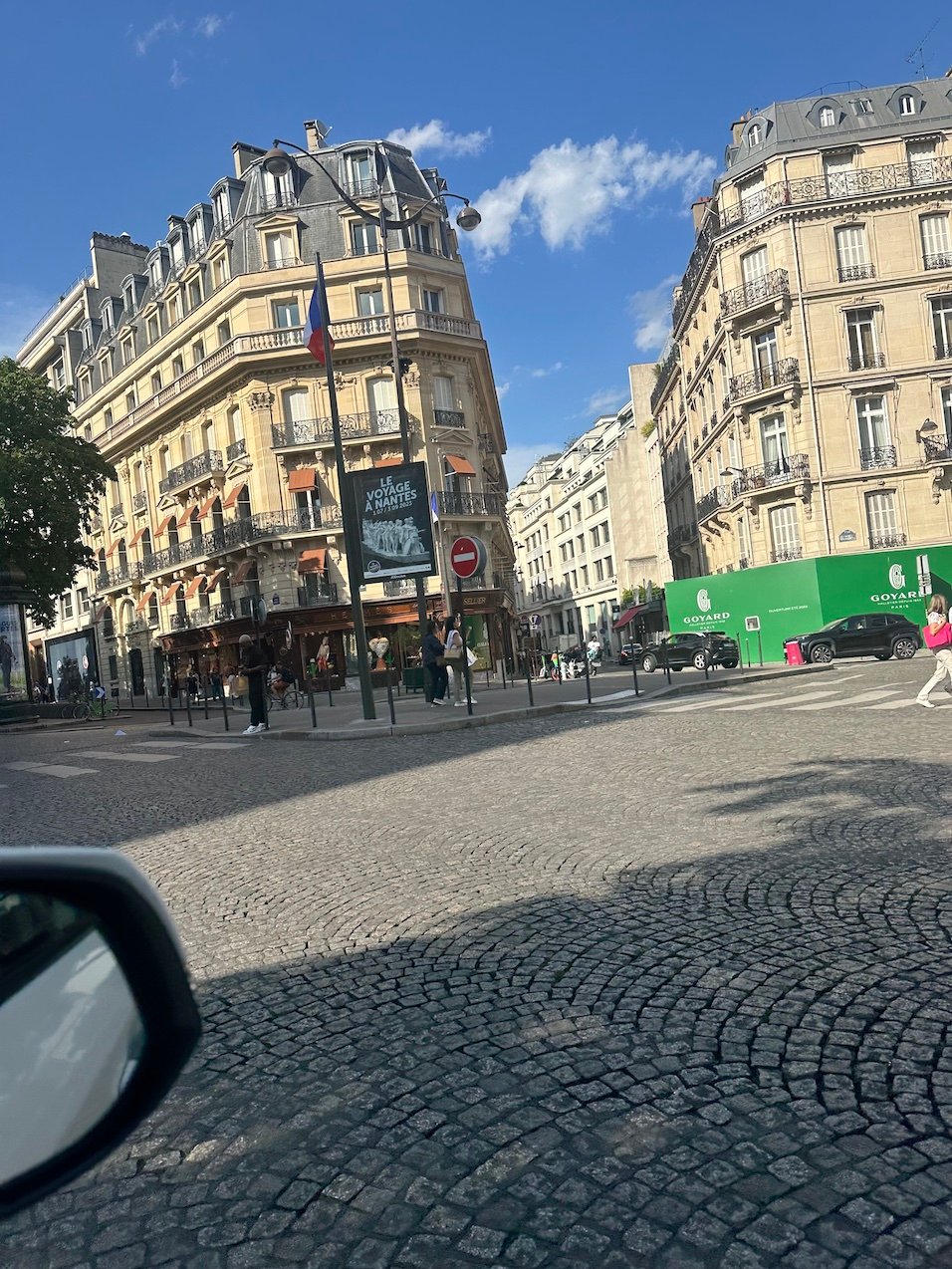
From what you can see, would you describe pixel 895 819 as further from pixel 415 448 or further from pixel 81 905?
pixel 415 448

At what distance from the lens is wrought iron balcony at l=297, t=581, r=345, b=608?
36906 mm

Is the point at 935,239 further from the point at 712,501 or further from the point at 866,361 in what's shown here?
the point at 712,501

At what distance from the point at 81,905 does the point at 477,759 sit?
366 inches

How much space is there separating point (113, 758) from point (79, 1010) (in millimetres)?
13790

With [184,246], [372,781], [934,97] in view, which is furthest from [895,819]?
[184,246]

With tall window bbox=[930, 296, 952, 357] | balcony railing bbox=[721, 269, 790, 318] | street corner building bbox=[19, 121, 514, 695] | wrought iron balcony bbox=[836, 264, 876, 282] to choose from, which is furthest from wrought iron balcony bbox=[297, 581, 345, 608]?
Result: tall window bbox=[930, 296, 952, 357]

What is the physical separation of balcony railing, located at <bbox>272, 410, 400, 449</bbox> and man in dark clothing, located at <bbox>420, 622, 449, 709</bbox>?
19.0 metres

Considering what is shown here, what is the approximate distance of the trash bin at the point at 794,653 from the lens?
88.0 ft

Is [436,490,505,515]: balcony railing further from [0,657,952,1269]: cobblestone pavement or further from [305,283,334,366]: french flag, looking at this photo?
[0,657,952,1269]: cobblestone pavement

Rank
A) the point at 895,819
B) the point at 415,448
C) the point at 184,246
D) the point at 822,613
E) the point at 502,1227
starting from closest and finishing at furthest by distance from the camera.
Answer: the point at 502,1227 → the point at 895,819 → the point at 822,613 → the point at 415,448 → the point at 184,246

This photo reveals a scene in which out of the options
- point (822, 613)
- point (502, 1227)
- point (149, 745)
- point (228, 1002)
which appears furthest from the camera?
point (822, 613)

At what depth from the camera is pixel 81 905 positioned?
3.56 ft

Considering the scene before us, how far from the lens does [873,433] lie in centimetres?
3350

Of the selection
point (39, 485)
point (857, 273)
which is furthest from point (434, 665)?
point (857, 273)
